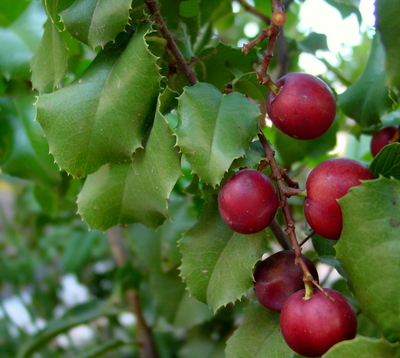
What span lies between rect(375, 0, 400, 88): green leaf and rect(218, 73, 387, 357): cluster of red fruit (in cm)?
7

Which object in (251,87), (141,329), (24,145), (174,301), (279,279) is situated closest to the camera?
(279,279)

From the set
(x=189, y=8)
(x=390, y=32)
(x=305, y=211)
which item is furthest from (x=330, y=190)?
(x=189, y=8)

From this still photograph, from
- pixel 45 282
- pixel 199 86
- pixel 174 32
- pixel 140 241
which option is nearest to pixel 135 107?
pixel 199 86

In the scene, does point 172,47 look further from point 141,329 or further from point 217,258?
point 141,329

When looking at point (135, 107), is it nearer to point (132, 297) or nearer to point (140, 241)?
point (140, 241)

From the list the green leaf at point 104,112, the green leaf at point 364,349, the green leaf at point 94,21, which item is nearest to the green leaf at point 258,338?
the green leaf at point 364,349

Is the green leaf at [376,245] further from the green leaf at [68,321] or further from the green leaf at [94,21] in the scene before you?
the green leaf at [68,321]

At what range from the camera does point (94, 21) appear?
19.0 inches

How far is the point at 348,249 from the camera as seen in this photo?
0.39 m

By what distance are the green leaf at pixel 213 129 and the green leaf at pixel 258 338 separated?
173 mm

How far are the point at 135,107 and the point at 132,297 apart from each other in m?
0.78

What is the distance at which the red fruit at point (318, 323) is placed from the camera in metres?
0.38

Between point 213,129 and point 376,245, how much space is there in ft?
0.63

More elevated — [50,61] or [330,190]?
[50,61]
